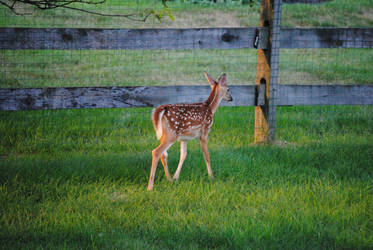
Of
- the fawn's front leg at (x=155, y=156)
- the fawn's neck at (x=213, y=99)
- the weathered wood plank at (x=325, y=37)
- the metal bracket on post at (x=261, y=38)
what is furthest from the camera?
the weathered wood plank at (x=325, y=37)

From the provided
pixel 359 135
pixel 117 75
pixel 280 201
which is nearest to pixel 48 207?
pixel 280 201

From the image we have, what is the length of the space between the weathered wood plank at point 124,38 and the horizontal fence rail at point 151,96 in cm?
59

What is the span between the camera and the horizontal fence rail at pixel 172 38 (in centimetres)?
567

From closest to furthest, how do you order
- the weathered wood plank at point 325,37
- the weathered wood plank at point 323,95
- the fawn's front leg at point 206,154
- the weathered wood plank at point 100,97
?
the fawn's front leg at point 206,154 → the weathered wood plank at point 100,97 → the weathered wood plank at point 325,37 → the weathered wood plank at point 323,95

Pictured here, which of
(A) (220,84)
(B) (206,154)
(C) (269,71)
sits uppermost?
(C) (269,71)

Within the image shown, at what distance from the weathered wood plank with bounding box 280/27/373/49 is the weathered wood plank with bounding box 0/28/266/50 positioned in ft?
1.59

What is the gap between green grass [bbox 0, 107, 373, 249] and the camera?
12.8 feet

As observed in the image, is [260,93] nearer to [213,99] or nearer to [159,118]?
[213,99]

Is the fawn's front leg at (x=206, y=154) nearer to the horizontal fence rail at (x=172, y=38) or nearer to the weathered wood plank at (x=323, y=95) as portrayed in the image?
the horizontal fence rail at (x=172, y=38)

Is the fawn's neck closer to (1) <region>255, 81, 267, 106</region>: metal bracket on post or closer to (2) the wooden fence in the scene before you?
(2) the wooden fence

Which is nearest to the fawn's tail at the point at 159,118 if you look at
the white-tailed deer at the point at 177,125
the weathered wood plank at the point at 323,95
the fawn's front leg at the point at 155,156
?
the white-tailed deer at the point at 177,125

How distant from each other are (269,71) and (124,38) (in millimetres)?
2189

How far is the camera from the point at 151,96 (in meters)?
6.23

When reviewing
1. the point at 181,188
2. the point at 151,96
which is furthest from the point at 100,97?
the point at 181,188
